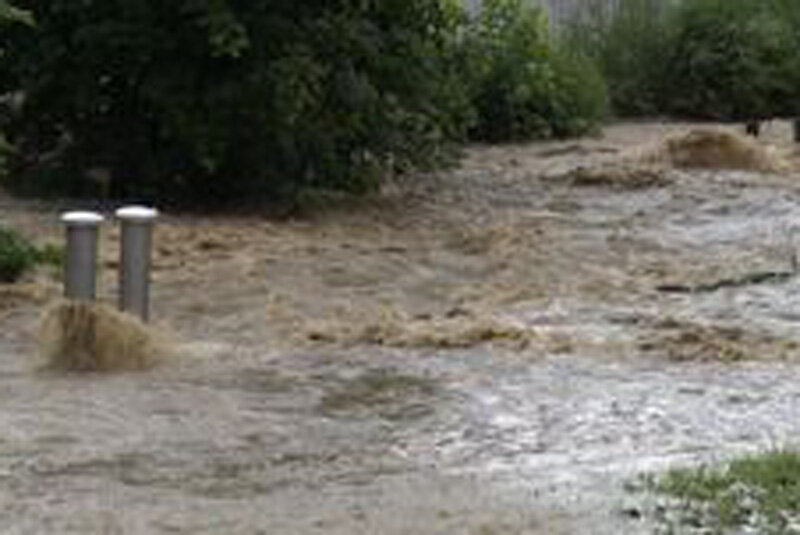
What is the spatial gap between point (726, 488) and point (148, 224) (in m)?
4.55

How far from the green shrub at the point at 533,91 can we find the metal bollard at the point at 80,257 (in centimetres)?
1209

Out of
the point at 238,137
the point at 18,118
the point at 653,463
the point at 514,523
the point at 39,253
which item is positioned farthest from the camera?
the point at 18,118

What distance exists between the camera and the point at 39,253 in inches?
510

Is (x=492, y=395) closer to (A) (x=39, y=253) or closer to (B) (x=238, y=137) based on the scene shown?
(A) (x=39, y=253)

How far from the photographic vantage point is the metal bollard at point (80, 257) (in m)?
10.4

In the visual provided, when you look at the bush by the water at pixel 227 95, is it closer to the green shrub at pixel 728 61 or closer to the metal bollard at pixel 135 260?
the metal bollard at pixel 135 260

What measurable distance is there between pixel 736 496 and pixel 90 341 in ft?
13.3

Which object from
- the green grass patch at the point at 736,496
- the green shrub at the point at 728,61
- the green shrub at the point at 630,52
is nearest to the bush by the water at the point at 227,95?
the green grass patch at the point at 736,496

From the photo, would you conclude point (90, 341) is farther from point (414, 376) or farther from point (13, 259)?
point (13, 259)

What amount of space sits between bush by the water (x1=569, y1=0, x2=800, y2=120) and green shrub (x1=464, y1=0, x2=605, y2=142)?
1.88 metres

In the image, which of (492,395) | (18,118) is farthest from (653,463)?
(18,118)

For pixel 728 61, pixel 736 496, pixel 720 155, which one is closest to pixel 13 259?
pixel 736 496

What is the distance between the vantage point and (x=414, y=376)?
998cm

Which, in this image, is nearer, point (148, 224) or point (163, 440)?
point (163, 440)
